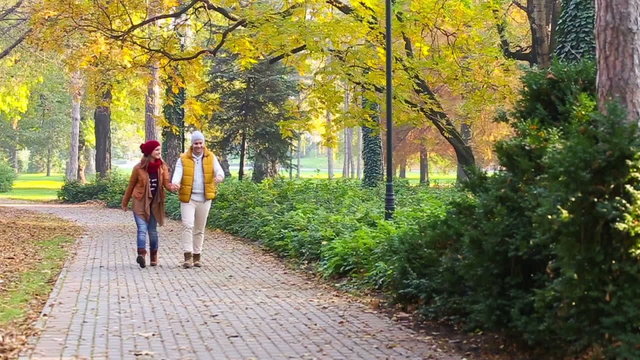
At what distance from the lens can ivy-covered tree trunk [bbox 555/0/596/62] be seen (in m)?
12.0

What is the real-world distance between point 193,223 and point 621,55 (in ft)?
25.0

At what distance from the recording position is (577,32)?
12117mm

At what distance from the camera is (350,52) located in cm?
1847

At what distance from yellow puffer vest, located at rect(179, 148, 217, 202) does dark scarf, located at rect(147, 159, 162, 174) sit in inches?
16.3

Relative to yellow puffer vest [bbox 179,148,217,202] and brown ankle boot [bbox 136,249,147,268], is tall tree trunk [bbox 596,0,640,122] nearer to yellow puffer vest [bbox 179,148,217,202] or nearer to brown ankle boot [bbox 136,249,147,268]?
yellow puffer vest [bbox 179,148,217,202]

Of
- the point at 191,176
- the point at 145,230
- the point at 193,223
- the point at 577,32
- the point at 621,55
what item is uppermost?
the point at 577,32

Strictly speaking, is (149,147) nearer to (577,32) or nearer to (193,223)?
(193,223)

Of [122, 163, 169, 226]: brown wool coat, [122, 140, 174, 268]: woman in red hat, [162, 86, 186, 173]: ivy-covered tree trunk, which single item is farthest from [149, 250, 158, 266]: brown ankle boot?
[162, 86, 186, 173]: ivy-covered tree trunk

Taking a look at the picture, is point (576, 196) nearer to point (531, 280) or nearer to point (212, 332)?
point (531, 280)

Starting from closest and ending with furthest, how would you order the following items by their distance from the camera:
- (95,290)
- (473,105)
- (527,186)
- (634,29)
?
(527,186)
(634,29)
(95,290)
(473,105)

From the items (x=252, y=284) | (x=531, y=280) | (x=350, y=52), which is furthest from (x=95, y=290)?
(x=350, y=52)

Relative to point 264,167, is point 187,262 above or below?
below

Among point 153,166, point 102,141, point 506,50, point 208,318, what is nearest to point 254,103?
point 102,141

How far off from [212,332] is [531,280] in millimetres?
2990
